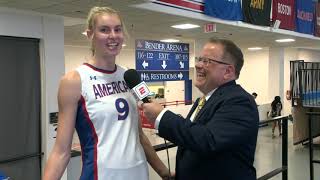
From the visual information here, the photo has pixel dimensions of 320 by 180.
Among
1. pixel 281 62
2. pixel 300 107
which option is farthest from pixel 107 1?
pixel 281 62

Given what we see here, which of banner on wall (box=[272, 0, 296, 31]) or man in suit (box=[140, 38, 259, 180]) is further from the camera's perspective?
banner on wall (box=[272, 0, 296, 31])

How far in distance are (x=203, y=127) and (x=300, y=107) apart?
8.50 m

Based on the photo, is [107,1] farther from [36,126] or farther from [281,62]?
[281,62]

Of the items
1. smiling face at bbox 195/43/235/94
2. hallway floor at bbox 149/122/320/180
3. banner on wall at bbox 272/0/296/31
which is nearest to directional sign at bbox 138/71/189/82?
hallway floor at bbox 149/122/320/180

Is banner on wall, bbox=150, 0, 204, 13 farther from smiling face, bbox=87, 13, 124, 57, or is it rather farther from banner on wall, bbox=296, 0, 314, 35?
banner on wall, bbox=296, 0, 314, 35

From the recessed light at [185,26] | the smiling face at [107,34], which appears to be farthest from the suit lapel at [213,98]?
the recessed light at [185,26]

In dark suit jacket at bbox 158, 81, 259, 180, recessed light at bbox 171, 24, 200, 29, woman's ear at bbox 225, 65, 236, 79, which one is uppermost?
recessed light at bbox 171, 24, 200, 29

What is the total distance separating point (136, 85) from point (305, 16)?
343 inches

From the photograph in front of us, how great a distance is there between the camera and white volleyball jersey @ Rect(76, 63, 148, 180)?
1.58 metres

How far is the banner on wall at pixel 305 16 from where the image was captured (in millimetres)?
9086

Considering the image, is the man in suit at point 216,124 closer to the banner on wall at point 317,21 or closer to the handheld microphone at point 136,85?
the handheld microphone at point 136,85

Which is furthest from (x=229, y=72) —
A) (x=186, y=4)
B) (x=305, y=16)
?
(x=305, y=16)

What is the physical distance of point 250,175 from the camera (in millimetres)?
1785

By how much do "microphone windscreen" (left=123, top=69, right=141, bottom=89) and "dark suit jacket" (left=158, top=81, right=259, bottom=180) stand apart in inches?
7.7
